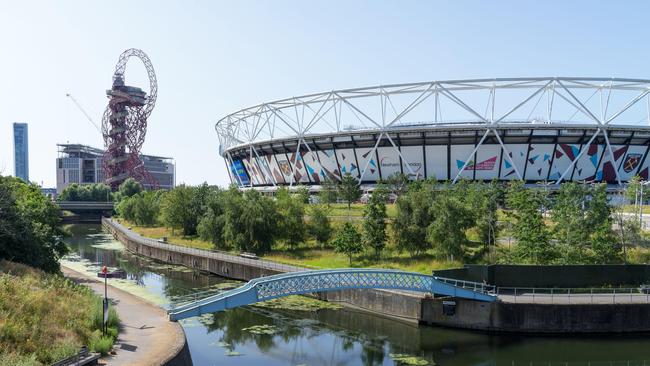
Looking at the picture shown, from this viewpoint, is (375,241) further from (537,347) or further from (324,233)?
→ (537,347)

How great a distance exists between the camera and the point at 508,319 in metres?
23.8

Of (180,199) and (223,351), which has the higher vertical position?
(180,199)

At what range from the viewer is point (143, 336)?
1705 centimetres

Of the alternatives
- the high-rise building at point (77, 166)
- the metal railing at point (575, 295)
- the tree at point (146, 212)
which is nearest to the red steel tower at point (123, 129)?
the high-rise building at point (77, 166)

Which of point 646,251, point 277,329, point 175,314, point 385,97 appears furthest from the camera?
point 385,97

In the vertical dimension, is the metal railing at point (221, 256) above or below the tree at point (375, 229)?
below

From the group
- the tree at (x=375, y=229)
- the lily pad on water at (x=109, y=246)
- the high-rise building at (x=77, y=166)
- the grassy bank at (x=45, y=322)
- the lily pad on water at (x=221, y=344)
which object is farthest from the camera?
the high-rise building at (x=77, y=166)

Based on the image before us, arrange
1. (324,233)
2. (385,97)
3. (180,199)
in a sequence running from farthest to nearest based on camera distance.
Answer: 1. (385,97)
2. (180,199)
3. (324,233)

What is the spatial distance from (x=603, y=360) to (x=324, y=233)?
23.4m

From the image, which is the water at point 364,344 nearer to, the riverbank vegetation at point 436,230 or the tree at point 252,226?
the riverbank vegetation at point 436,230

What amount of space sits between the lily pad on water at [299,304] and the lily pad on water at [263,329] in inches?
129

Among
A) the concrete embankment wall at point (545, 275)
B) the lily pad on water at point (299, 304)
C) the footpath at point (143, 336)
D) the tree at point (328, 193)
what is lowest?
the lily pad on water at point (299, 304)

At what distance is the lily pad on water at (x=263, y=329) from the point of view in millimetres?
23233

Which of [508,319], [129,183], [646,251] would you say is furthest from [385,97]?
[129,183]
